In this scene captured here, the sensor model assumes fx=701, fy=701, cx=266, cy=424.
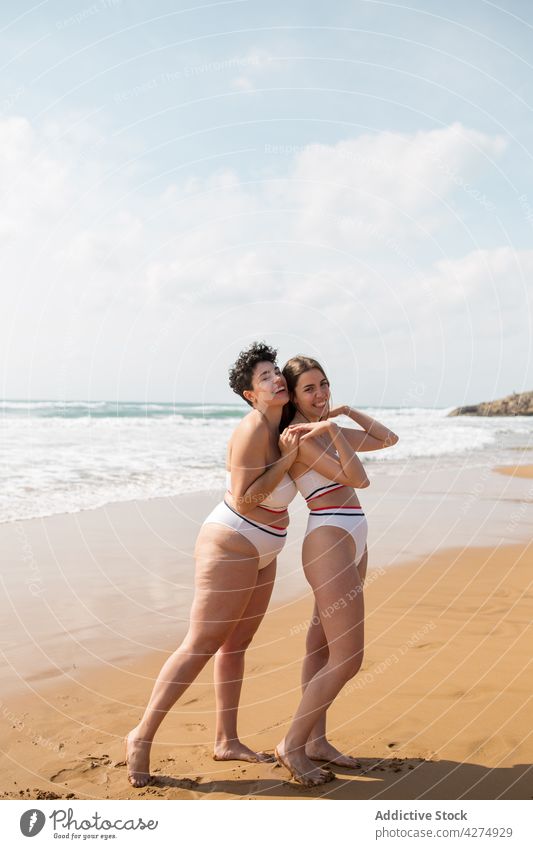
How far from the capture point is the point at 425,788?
13.4ft

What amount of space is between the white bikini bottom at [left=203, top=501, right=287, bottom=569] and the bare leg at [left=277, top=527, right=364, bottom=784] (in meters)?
0.23

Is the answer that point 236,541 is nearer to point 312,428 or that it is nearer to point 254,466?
point 254,466

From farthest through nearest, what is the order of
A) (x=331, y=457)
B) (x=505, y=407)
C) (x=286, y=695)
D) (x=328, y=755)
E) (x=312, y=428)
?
(x=505, y=407), (x=286, y=695), (x=328, y=755), (x=331, y=457), (x=312, y=428)

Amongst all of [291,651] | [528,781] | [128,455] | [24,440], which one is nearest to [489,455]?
[128,455]

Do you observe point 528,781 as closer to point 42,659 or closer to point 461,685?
point 461,685

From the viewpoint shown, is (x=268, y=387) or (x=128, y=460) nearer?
(x=268, y=387)

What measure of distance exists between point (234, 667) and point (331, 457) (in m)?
1.57

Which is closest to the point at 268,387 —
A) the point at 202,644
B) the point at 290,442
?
the point at 290,442

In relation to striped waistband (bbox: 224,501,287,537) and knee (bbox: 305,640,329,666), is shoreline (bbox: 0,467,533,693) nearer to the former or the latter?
knee (bbox: 305,640,329,666)

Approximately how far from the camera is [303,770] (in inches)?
165

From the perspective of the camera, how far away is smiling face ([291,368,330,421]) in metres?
4.35

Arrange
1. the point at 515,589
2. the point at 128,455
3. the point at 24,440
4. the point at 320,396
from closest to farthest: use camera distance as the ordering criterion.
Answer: the point at 320,396 < the point at 515,589 < the point at 128,455 < the point at 24,440

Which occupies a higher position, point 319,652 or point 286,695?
point 319,652

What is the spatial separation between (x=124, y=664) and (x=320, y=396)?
3.22 meters
